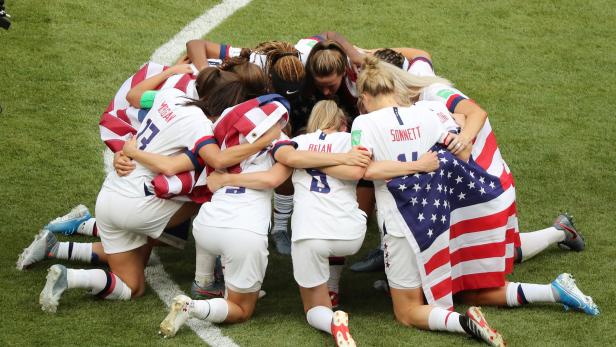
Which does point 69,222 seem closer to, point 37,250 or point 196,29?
point 37,250

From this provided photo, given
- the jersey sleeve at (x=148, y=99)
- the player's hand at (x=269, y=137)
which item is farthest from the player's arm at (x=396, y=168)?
the jersey sleeve at (x=148, y=99)

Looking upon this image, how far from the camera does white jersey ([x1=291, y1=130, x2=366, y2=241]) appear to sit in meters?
6.26

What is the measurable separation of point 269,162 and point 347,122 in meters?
0.65

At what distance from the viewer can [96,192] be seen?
8.25 metres

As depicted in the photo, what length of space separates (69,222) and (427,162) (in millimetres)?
2676

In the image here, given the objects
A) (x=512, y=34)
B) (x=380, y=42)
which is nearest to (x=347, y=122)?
(x=380, y=42)

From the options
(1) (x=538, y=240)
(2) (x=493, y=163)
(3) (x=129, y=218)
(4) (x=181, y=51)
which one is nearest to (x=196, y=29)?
(4) (x=181, y=51)

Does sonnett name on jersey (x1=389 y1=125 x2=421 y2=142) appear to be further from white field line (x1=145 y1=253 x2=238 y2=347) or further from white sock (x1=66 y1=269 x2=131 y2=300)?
white sock (x1=66 y1=269 x2=131 y2=300)

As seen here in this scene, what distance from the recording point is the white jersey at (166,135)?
6.52m

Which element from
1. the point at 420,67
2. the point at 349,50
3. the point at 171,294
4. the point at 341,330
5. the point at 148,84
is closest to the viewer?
the point at 341,330

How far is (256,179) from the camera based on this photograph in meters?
6.39

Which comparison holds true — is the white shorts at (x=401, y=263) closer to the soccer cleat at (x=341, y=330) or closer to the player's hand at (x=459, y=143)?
the soccer cleat at (x=341, y=330)

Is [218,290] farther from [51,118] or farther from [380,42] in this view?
[380,42]

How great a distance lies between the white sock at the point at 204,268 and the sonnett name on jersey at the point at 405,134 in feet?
4.20
